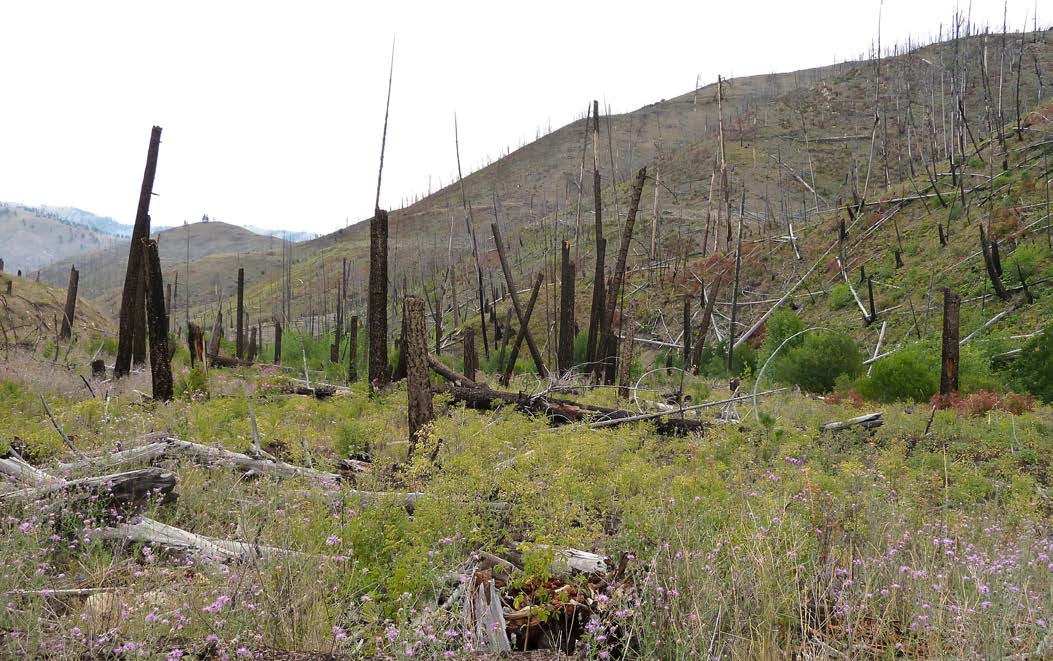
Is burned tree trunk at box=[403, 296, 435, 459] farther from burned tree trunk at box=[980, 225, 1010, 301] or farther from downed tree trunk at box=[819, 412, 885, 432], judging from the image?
burned tree trunk at box=[980, 225, 1010, 301]

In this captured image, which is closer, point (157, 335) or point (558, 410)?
point (558, 410)

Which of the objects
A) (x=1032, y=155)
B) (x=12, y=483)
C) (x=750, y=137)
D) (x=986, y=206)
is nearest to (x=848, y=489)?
(x=12, y=483)

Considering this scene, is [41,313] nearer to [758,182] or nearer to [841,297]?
[841,297]

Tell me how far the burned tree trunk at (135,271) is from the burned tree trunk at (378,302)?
5.13 metres

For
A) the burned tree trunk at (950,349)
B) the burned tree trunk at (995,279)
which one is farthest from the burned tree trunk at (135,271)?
the burned tree trunk at (995,279)

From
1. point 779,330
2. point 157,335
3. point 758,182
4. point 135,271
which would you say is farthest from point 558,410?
point 758,182

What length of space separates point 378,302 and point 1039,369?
42.9ft

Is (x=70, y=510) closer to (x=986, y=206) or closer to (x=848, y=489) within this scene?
(x=848, y=489)

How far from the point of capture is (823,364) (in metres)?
16.2

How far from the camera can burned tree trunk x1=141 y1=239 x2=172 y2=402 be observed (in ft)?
33.7

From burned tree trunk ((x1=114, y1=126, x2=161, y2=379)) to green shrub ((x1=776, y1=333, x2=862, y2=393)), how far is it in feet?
48.3

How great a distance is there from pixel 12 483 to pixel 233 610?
285cm

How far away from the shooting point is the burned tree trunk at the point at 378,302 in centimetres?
1076

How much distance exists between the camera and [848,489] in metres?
5.41
